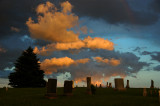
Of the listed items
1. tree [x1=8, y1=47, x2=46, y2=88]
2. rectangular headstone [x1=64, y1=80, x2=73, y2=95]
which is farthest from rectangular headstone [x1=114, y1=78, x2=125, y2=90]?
tree [x1=8, y1=47, x2=46, y2=88]

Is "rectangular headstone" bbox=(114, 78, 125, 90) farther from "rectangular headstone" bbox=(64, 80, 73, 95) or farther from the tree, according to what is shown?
the tree

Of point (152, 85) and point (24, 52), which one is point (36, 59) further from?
point (152, 85)

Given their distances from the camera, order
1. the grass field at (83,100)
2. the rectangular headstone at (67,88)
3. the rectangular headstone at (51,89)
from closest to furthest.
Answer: the grass field at (83,100) → the rectangular headstone at (51,89) → the rectangular headstone at (67,88)

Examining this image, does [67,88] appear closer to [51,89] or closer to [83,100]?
[51,89]

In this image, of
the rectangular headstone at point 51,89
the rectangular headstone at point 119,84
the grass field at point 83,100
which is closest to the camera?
the grass field at point 83,100

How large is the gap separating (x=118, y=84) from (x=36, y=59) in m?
27.2

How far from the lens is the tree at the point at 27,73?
4709cm

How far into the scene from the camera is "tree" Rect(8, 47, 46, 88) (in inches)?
1854

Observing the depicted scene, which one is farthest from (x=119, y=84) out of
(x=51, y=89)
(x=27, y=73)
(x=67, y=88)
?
(x=27, y=73)

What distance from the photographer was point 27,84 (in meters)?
47.3

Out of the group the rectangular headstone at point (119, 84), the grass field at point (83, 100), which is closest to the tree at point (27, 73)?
the rectangular headstone at point (119, 84)

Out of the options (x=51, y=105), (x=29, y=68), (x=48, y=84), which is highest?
(x=29, y=68)

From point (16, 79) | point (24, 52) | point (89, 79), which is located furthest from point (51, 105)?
point (24, 52)

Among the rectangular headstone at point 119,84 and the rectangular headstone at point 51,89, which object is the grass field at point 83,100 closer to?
the rectangular headstone at point 51,89
